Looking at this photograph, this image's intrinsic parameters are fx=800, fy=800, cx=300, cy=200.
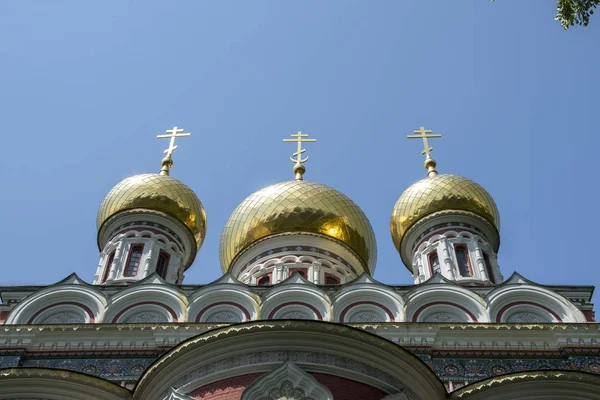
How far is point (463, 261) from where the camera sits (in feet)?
44.9

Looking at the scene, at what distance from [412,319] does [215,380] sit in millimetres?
3426

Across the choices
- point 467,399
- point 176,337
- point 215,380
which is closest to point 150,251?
point 176,337

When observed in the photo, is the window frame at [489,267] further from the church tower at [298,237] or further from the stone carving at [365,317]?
the stone carving at [365,317]

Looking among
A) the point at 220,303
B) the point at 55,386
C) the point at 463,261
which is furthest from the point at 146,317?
the point at 463,261

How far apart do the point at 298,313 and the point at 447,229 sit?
14.9ft

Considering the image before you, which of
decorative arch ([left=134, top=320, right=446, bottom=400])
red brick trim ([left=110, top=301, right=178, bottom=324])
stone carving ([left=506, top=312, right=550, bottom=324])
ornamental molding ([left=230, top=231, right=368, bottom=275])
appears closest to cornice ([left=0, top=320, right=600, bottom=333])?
red brick trim ([left=110, top=301, right=178, bottom=324])

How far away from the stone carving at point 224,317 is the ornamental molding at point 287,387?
297 centimetres

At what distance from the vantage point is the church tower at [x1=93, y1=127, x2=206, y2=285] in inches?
541

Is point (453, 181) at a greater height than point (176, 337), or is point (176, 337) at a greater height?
point (453, 181)

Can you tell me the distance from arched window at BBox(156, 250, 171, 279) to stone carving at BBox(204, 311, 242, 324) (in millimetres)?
3377

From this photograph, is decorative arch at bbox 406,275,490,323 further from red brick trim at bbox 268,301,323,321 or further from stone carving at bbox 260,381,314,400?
stone carving at bbox 260,381,314,400

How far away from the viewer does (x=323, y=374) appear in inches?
310

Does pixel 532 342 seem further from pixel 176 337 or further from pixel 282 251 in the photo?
pixel 282 251

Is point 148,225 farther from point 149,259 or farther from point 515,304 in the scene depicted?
point 515,304
